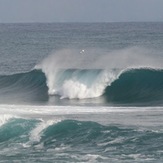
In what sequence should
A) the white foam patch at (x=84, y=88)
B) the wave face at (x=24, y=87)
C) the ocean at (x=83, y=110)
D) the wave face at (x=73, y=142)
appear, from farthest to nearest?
the white foam patch at (x=84, y=88), the wave face at (x=24, y=87), the ocean at (x=83, y=110), the wave face at (x=73, y=142)

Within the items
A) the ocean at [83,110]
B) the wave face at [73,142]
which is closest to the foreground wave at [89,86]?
the ocean at [83,110]

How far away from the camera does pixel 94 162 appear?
30.9 metres

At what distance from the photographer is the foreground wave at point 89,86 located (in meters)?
51.9

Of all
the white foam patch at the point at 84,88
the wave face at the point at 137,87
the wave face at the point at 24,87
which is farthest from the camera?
the white foam patch at the point at 84,88

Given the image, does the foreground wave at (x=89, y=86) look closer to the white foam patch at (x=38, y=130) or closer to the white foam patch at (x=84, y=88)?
the white foam patch at (x=84, y=88)

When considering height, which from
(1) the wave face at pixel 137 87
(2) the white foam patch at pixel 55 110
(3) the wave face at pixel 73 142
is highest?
(1) the wave face at pixel 137 87

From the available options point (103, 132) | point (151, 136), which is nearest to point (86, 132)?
point (103, 132)

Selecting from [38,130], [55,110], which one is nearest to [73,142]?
[38,130]

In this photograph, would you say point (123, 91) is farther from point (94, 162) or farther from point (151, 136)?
point (94, 162)

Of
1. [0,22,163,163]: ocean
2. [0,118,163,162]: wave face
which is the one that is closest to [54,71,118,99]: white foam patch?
[0,22,163,163]: ocean

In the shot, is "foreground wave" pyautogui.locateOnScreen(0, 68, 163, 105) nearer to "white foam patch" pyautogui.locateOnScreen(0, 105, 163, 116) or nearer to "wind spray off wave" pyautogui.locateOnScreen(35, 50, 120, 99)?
"wind spray off wave" pyautogui.locateOnScreen(35, 50, 120, 99)

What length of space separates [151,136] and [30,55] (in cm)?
5483

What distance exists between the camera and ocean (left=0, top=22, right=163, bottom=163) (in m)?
32.9

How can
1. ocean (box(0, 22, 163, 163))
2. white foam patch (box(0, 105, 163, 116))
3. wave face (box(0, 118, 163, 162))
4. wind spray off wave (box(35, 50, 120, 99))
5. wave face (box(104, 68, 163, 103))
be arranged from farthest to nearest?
wind spray off wave (box(35, 50, 120, 99)) → wave face (box(104, 68, 163, 103)) → white foam patch (box(0, 105, 163, 116)) → ocean (box(0, 22, 163, 163)) → wave face (box(0, 118, 163, 162))
